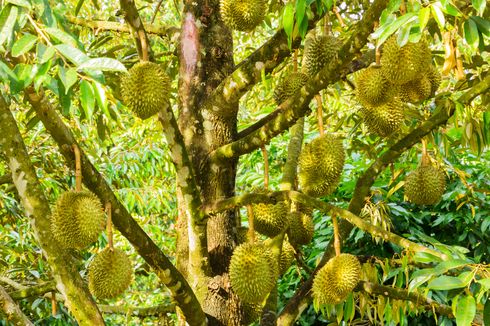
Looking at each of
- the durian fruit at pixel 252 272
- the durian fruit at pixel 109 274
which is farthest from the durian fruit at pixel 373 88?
the durian fruit at pixel 109 274

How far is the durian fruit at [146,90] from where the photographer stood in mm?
1626

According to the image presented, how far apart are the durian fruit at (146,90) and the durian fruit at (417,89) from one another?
658 mm

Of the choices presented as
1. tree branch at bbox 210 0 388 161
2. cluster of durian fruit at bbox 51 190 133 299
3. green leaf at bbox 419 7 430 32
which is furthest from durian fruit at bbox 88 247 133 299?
green leaf at bbox 419 7 430 32

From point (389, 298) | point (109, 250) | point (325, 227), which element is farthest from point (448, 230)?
point (109, 250)

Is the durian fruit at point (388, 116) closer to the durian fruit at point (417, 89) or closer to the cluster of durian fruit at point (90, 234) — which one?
the durian fruit at point (417, 89)

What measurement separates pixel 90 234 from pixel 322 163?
70 centimetres

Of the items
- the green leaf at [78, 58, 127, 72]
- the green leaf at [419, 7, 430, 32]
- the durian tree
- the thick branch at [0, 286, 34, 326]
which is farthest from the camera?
the thick branch at [0, 286, 34, 326]

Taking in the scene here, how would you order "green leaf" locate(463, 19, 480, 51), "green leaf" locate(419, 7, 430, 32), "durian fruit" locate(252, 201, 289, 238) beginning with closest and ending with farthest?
1. "green leaf" locate(419, 7, 430, 32)
2. "green leaf" locate(463, 19, 480, 51)
3. "durian fruit" locate(252, 201, 289, 238)

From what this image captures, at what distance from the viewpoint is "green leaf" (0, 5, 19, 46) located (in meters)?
1.00

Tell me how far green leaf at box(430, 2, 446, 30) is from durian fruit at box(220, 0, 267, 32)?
740 mm

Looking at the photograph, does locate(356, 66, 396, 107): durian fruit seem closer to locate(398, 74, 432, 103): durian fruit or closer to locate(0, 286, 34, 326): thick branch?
locate(398, 74, 432, 103): durian fruit

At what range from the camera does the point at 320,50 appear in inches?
73.6

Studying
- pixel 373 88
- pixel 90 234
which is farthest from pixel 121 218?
pixel 373 88

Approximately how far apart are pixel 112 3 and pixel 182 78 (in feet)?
12.0
